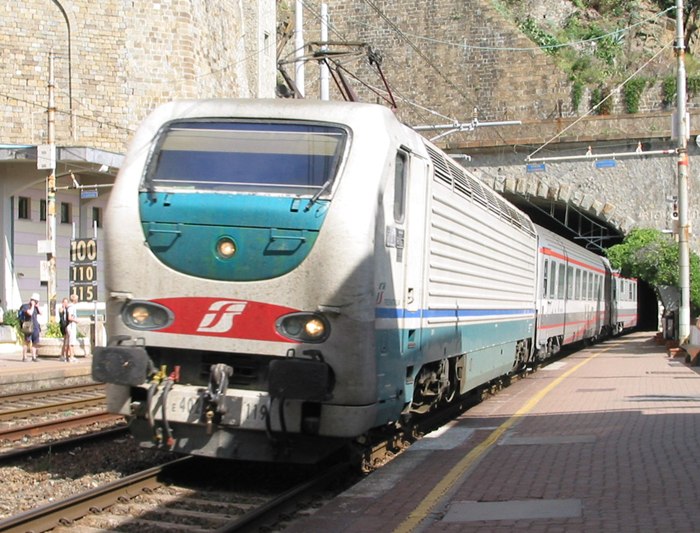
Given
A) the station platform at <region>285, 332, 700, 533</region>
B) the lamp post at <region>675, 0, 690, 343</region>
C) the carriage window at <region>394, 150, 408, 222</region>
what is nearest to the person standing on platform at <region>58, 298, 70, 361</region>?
the station platform at <region>285, 332, 700, 533</region>

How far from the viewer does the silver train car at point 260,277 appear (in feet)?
25.8

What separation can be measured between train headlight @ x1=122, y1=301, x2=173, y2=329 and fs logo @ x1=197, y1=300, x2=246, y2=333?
1.00 feet

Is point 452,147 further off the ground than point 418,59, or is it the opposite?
point 418,59

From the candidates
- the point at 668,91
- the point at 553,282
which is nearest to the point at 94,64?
the point at 553,282

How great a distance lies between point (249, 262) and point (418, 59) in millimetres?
40788

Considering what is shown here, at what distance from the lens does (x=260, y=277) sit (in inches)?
313

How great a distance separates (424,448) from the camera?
407 inches

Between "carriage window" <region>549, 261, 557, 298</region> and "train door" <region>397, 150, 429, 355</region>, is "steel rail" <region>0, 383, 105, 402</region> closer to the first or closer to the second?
"train door" <region>397, 150, 429, 355</region>

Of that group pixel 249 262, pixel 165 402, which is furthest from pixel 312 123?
pixel 165 402

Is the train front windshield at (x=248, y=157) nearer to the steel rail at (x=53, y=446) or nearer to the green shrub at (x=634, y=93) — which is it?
the steel rail at (x=53, y=446)

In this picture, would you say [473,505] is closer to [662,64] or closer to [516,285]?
[516,285]

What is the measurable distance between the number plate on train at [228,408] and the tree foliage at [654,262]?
2339cm

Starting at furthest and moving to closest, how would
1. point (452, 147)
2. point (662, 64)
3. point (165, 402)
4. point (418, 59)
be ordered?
1. point (418, 59)
2. point (662, 64)
3. point (452, 147)
4. point (165, 402)

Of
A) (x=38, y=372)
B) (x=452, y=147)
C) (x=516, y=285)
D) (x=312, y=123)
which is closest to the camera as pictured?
(x=312, y=123)
